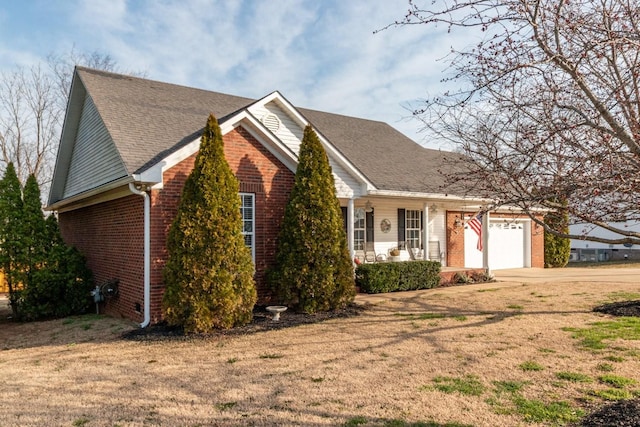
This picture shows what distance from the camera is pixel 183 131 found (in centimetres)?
1188

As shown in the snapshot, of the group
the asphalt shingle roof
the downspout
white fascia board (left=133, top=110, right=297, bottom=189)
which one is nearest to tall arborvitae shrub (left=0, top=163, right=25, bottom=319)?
the asphalt shingle roof

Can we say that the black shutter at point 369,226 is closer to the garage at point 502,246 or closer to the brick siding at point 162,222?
the brick siding at point 162,222

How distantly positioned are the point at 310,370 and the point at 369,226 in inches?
384

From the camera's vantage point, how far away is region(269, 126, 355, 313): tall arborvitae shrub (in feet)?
33.6

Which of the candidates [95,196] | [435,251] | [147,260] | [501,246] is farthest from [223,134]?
[501,246]

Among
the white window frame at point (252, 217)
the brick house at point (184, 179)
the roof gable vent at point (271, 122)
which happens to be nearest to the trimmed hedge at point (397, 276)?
the brick house at point (184, 179)

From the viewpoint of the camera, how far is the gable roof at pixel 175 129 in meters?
10.6

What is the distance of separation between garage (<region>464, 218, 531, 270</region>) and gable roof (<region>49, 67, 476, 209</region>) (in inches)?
140

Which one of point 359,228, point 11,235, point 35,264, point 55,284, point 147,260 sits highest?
point 359,228

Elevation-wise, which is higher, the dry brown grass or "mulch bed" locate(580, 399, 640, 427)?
"mulch bed" locate(580, 399, 640, 427)

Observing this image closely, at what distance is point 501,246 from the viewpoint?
67.1 ft

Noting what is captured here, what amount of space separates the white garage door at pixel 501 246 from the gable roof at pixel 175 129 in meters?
3.65

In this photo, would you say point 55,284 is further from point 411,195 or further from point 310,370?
point 411,195

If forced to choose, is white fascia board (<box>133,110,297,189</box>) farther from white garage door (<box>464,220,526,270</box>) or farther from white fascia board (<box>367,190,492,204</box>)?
white garage door (<box>464,220,526,270</box>)
